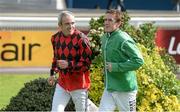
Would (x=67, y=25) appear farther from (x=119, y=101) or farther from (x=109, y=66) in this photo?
(x=119, y=101)

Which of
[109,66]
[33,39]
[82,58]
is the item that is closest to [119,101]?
[109,66]

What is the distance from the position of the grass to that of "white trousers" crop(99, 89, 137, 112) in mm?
3718

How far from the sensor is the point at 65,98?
7.09 metres

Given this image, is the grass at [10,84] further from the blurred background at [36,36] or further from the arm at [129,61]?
the arm at [129,61]

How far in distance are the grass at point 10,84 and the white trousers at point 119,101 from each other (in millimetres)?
3718

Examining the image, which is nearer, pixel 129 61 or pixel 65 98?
pixel 129 61

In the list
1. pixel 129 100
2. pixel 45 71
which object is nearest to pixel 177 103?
pixel 129 100

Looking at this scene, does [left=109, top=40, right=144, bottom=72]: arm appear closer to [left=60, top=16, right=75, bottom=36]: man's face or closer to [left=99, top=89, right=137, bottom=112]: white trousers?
[left=99, top=89, right=137, bottom=112]: white trousers

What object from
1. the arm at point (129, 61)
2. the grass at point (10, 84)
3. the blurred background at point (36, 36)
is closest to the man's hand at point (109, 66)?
the arm at point (129, 61)

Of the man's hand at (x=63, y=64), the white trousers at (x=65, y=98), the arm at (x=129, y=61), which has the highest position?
the arm at (x=129, y=61)

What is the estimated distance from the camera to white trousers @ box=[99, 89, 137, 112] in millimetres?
6664

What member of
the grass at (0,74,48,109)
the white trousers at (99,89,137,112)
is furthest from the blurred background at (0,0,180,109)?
the white trousers at (99,89,137,112)

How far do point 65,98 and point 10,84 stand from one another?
17.5ft

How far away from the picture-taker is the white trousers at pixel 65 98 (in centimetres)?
704
